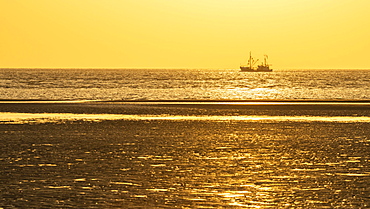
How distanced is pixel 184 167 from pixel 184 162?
1408 millimetres

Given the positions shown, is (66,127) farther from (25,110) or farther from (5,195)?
(5,195)

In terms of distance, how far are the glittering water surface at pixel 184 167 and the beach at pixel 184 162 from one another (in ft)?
0.11

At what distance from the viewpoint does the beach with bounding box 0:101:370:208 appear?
21.6 metres

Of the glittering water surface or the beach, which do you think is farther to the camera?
the beach

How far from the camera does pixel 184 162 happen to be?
29125 millimetres

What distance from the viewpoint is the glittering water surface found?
70.3ft

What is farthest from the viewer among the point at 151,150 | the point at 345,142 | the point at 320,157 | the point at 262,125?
the point at 262,125

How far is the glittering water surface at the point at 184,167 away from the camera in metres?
21.4

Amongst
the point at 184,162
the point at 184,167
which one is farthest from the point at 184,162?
the point at 184,167

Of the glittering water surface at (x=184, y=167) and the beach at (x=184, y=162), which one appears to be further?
the beach at (x=184, y=162)

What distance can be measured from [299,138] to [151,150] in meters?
9.30

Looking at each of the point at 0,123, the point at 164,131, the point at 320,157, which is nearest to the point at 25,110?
the point at 0,123

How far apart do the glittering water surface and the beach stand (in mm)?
34

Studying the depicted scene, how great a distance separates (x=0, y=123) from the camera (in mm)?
47875
